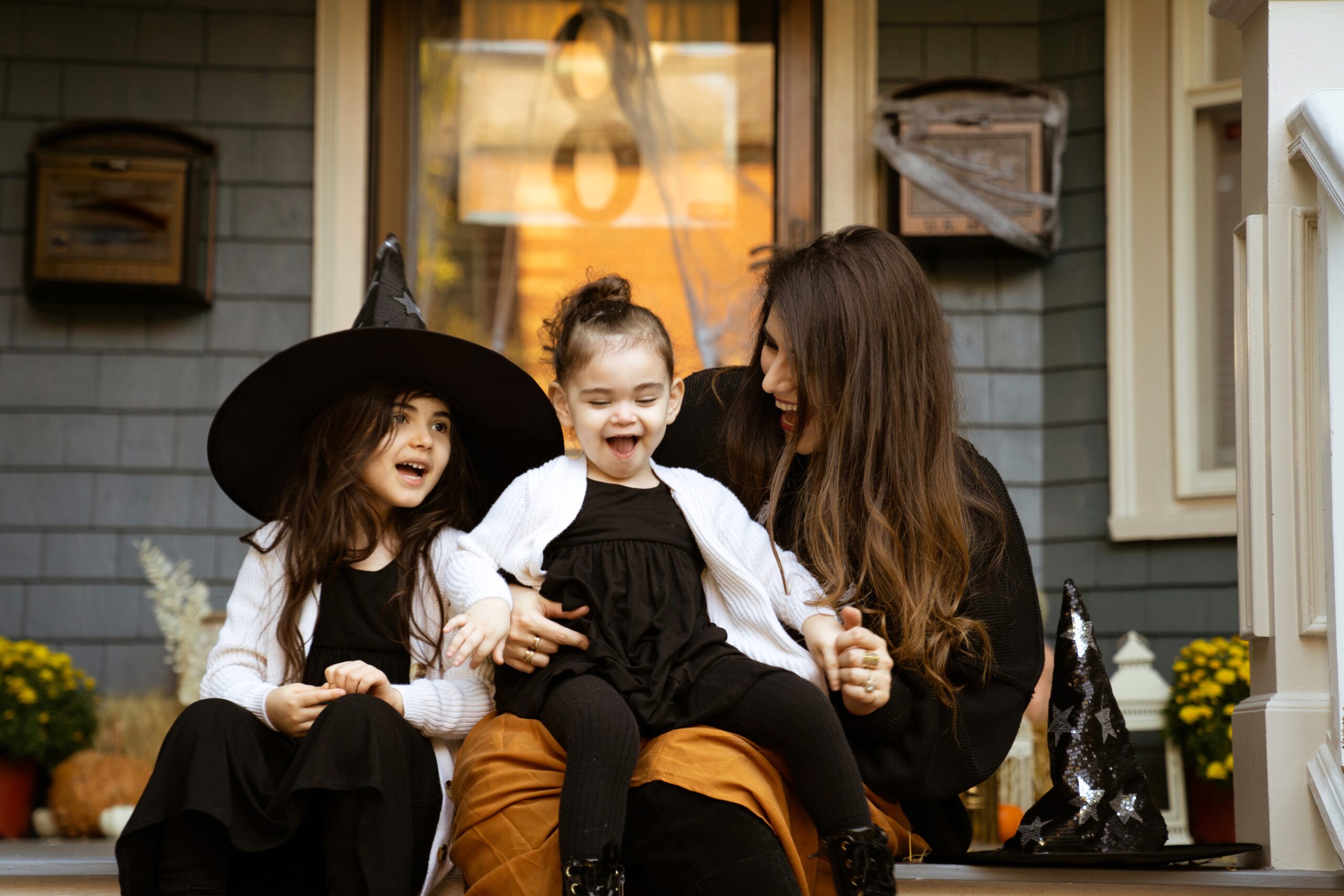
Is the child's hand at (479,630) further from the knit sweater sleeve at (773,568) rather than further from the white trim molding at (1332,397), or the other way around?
the white trim molding at (1332,397)

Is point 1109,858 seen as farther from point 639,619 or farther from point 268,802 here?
point 268,802

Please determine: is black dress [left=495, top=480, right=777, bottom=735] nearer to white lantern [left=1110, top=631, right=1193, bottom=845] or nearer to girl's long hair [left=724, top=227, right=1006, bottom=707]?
girl's long hair [left=724, top=227, right=1006, bottom=707]

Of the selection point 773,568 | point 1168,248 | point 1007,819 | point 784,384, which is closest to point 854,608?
point 773,568

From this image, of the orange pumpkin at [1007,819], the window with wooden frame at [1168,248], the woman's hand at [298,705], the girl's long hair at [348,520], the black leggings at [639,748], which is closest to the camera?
the black leggings at [639,748]

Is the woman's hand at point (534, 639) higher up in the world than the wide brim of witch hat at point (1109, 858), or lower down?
higher up

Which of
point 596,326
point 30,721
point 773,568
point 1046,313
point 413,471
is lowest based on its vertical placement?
point 30,721

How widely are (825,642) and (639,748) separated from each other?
359 mm

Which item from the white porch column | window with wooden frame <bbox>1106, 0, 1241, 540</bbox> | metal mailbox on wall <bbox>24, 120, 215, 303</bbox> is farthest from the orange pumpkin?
metal mailbox on wall <bbox>24, 120, 215, 303</bbox>

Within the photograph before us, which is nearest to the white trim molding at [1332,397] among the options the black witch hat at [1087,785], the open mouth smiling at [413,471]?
the black witch hat at [1087,785]

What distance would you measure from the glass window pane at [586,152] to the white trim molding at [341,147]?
0.26 m

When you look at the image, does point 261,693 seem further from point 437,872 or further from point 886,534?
point 886,534

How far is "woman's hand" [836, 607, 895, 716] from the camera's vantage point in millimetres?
2059

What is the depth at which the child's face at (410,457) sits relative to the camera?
2.41m

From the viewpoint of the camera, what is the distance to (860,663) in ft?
6.77
